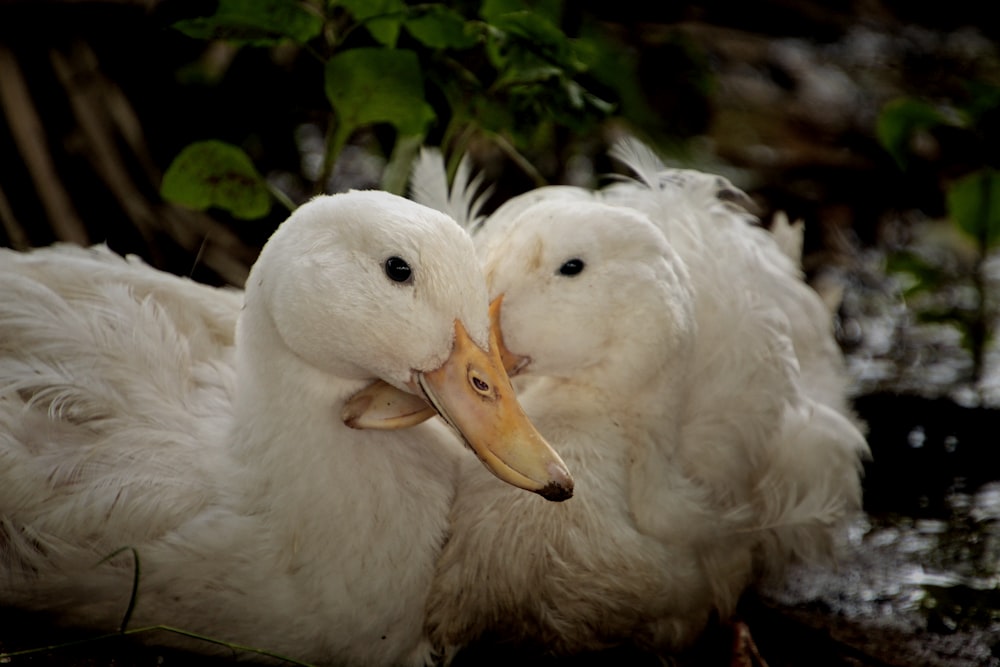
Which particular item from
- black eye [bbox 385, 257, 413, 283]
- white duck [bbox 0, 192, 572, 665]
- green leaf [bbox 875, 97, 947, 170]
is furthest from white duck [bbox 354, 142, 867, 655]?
green leaf [bbox 875, 97, 947, 170]

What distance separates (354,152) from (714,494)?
3.09 meters

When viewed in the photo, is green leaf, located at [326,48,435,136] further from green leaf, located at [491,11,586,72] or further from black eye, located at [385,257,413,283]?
black eye, located at [385,257,413,283]

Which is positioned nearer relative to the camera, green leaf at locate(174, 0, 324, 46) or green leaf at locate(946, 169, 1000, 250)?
green leaf at locate(174, 0, 324, 46)

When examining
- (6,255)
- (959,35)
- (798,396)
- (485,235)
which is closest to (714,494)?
(798,396)

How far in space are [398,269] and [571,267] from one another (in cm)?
56

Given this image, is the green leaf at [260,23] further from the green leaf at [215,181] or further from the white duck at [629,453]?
the white duck at [629,453]

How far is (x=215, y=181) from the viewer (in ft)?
9.86

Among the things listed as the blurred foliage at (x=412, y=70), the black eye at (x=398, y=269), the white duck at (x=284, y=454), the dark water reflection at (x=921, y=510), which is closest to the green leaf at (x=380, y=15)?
the blurred foliage at (x=412, y=70)

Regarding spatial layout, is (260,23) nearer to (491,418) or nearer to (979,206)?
(491,418)

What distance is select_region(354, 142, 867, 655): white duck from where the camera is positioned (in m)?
2.63

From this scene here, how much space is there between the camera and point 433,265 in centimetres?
223

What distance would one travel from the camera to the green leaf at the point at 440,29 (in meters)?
3.10

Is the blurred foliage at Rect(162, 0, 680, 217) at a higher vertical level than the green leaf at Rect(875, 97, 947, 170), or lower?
higher

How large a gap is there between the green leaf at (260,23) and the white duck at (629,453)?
467mm
